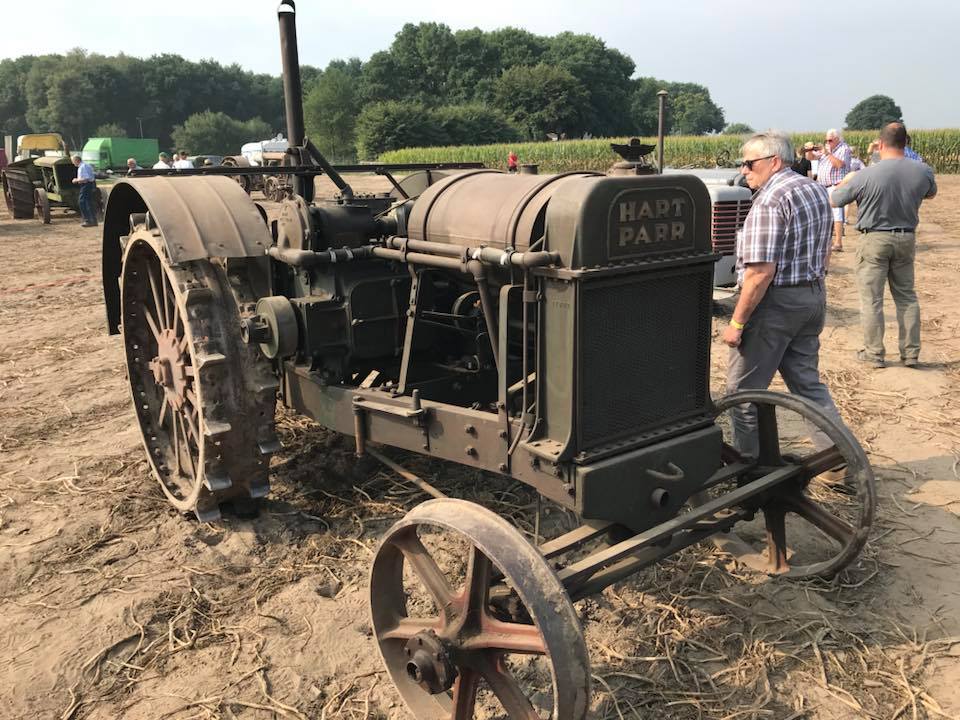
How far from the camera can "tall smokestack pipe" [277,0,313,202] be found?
3.86m

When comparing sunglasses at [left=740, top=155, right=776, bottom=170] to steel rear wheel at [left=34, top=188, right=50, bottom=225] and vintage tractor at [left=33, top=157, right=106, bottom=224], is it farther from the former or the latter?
steel rear wheel at [left=34, top=188, right=50, bottom=225]

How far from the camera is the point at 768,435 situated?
3.11m

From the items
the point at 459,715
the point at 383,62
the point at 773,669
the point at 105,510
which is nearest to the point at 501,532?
Result: the point at 459,715

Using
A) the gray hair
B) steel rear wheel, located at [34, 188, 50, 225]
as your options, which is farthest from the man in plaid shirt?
steel rear wheel, located at [34, 188, 50, 225]

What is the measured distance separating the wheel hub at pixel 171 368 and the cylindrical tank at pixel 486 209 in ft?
4.47

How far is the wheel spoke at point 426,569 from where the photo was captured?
7.62ft

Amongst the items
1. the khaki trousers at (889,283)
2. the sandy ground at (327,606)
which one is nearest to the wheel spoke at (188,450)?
the sandy ground at (327,606)

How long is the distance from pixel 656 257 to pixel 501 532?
1.04 meters

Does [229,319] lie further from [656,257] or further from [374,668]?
[656,257]

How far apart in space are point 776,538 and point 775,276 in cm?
118

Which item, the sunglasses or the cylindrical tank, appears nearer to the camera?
the cylindrical tank

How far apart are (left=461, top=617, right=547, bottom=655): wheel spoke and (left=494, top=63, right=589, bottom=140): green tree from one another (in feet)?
221

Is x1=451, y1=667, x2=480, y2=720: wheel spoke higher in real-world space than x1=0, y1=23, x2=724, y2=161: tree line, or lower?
lower

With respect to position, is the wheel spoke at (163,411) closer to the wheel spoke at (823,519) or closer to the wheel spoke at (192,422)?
the wheel spoke at (192,422)
